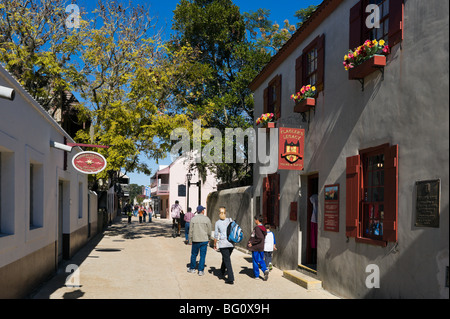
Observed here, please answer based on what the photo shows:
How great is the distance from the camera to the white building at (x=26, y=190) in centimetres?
671

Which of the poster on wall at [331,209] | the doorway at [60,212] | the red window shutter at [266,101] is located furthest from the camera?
the red window shutter at [266,101]

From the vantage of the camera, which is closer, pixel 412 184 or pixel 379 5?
pixel 412 184

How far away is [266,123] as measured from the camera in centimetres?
1280

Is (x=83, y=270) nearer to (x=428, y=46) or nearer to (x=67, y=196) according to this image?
(x=67, y=196)

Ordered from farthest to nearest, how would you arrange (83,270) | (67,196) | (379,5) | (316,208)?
(67,196) → (83,270) → (316,208) → (379,5)

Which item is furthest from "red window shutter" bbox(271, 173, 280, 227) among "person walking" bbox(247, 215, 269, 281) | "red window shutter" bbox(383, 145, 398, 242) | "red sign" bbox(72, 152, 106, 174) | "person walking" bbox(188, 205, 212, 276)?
"red window shutter" bbox(383, 145, 398, 242)

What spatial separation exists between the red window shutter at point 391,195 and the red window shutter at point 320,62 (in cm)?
322

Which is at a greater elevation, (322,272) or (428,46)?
(428,46)

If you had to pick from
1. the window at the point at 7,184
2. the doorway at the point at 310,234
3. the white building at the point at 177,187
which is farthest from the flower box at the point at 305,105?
the white building at the point at 177,187

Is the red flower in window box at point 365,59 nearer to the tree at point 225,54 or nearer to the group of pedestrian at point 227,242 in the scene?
the group of pedestrian at point 227,242

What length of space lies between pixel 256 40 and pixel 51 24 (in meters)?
11.3

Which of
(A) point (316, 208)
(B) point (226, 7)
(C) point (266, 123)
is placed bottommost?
(A) point (316, 208)

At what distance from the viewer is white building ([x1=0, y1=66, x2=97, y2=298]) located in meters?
6.71

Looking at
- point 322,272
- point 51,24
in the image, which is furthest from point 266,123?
point 51,24
